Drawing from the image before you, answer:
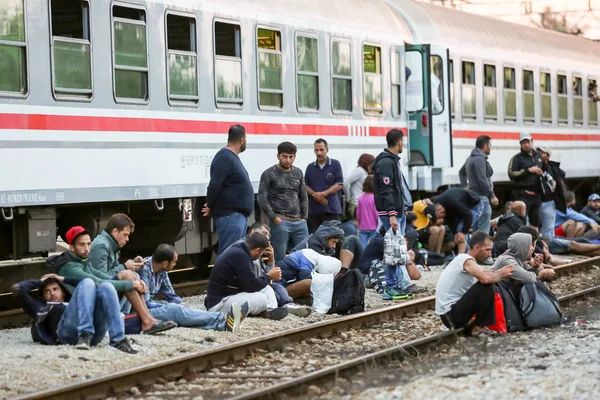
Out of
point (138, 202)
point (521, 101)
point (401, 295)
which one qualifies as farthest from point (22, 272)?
point (521, 101)

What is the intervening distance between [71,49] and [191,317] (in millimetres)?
2942

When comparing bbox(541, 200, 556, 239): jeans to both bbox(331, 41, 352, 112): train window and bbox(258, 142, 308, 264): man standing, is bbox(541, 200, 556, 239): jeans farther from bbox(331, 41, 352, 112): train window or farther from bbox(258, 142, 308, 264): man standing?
bbox(258, 142, 308, 264): man standing

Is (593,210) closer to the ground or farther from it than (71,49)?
closer to the ground

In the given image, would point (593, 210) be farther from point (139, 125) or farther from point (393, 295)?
point (139, 125)

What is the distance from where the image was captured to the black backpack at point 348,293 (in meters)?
12.4

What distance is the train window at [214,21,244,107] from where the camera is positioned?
577 inches

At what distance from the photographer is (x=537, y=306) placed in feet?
36.7

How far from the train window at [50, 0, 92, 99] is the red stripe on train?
260mm

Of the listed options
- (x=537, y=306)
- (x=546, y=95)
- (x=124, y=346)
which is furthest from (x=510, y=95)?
(x=124, y=346)

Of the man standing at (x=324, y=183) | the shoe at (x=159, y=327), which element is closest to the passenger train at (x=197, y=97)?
the man standing at (x=324, y=183)

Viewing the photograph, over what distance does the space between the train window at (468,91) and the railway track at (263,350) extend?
9.29m

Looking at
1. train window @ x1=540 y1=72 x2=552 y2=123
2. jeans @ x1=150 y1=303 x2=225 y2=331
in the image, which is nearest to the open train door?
train window @ x1=540 y1=72 x2=552 y2=123

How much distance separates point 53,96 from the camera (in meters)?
12.1

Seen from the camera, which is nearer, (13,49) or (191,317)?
(191,317)
